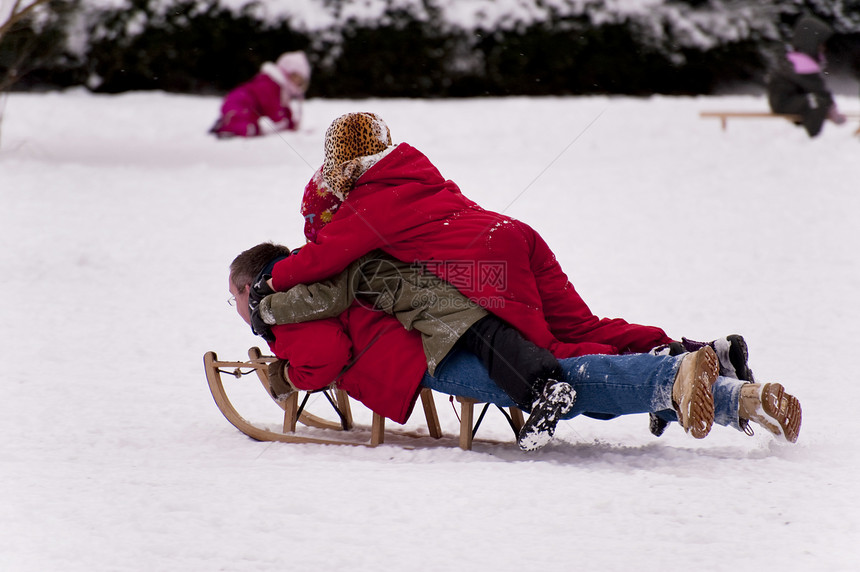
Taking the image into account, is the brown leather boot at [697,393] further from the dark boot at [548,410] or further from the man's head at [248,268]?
the man's head at [248,268]

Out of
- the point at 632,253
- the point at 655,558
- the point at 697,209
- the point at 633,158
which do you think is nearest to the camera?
the point at 655,558

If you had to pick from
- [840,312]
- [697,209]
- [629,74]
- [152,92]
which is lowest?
[840,312]

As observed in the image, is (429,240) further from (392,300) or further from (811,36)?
(811,36)

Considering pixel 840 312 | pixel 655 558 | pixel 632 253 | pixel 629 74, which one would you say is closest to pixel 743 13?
pixel 629 74

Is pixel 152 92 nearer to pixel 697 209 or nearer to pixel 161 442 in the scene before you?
pixel 697 209

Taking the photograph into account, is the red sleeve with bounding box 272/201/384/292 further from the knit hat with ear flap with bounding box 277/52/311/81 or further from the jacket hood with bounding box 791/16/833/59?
the jacket hood with bounding box 791/16/833/59

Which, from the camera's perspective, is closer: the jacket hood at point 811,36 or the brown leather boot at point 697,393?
the brown leather boot at point 697,393

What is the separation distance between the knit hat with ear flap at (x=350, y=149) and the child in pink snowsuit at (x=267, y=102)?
23.8ft

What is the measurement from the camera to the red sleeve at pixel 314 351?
9.87ft

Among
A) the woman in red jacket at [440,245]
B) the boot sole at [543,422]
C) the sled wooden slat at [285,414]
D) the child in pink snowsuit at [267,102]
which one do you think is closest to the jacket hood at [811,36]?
the child in pink snowsuit at [267,102]

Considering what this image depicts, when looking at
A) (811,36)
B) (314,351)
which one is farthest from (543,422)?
(811,36)

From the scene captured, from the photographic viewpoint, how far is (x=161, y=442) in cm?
327

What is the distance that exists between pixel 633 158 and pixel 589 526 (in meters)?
7.27

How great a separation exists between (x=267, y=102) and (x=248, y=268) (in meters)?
7.35
